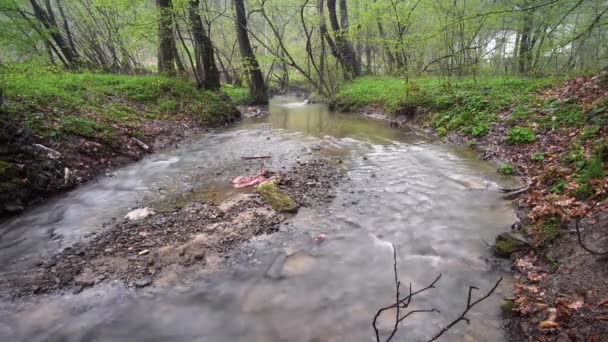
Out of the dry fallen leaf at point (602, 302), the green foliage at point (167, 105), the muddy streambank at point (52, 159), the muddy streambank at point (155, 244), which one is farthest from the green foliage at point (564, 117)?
the green foliage at point (167, 105)

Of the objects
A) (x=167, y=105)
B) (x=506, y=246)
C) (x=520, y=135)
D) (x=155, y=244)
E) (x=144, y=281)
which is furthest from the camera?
(x=167, y=105)

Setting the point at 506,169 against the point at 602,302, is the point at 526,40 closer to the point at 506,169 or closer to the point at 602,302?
the point at 506,169

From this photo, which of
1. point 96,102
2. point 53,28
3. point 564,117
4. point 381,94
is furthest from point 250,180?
point 53,28

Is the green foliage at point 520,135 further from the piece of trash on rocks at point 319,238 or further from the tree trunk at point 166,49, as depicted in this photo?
the tree trunk at point 166,49

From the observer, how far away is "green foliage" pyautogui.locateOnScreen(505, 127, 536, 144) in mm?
6590

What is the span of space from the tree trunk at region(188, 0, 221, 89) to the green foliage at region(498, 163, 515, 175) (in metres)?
12.2

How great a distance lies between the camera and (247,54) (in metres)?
16.2

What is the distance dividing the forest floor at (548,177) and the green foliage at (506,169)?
0.02 meters

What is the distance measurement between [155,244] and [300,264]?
1918 mm

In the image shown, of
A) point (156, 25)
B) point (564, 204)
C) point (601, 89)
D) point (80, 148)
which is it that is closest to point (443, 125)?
point (601, 89)

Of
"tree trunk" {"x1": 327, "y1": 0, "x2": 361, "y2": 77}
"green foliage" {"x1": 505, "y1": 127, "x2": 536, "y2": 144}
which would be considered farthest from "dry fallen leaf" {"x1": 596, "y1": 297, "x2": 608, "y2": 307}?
"tree trunk" {"x1": 327, "y1": 0, "x2": 361, "y2": 77}

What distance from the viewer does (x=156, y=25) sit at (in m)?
11.6

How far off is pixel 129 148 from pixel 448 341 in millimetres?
7701

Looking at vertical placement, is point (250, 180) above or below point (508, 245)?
above
